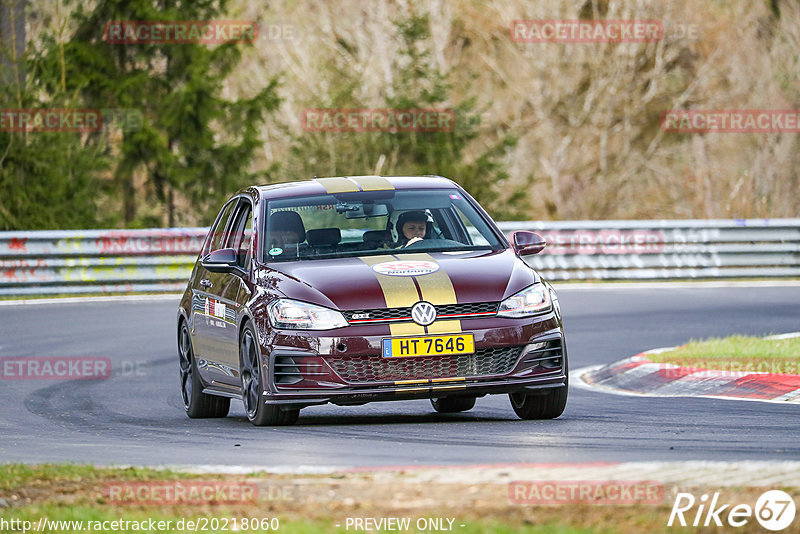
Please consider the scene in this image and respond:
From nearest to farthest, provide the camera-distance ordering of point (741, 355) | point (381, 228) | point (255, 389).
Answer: point (255, 389), point (381, 228), point (741, 355)

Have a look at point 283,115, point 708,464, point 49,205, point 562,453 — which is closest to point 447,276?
point 562,453

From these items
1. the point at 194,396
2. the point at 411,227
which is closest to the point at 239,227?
the point at 194,396

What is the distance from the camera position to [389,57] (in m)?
40.3

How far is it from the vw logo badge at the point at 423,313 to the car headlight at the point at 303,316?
1.40 feet

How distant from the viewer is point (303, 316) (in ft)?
31.2

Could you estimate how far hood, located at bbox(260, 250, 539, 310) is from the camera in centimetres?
945

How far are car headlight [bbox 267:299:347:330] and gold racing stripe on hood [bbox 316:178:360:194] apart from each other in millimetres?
→ 1541

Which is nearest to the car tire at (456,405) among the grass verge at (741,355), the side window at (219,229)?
the side window at (219,229)

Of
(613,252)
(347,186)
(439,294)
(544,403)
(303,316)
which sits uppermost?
(347,186)

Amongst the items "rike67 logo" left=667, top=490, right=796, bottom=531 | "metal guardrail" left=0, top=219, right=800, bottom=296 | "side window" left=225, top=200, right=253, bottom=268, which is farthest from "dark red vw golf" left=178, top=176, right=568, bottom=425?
"metal guardrail" left=0, top=219, right=800, bottom=296

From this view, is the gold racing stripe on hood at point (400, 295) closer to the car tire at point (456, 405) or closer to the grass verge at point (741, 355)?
the car tire at point (456, 405)

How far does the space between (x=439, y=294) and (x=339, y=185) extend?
1946 mm

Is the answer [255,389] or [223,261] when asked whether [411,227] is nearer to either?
[223,261]

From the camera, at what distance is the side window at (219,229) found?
39.4ft
